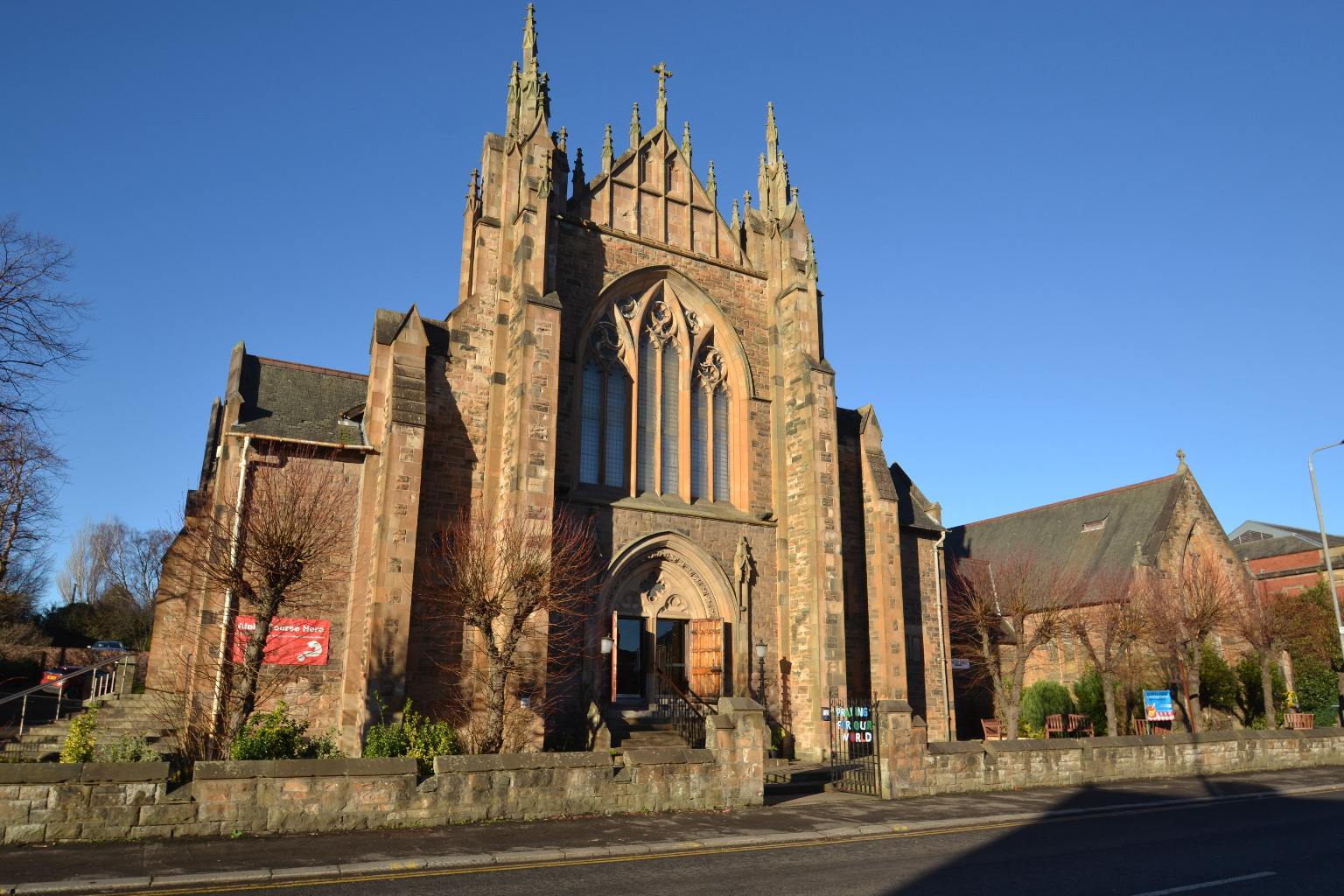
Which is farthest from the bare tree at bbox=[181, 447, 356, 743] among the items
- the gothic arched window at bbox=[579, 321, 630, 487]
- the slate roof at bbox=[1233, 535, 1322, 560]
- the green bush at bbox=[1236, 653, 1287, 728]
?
the slate roof at bbox=[1233, 535, 1322, 560]

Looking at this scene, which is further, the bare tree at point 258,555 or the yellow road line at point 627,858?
the bare tree at point 258,555

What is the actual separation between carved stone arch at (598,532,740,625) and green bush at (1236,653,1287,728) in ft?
74.0

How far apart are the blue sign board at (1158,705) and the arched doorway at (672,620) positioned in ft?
41.8

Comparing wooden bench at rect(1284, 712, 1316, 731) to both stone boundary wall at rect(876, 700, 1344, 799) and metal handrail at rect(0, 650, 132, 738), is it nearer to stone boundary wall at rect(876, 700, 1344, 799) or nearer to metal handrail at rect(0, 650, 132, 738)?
stone boundary wall at rect(876, 700, 1344, 799)

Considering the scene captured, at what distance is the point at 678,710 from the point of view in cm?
2009

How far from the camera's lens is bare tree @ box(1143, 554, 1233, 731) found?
28219mm

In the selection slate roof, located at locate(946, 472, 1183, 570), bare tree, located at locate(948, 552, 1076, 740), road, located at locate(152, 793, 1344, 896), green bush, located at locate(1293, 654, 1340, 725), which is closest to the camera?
road, located at locate(152, 793, 1344, 896)

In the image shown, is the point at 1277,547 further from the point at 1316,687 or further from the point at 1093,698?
the point at 1093,698

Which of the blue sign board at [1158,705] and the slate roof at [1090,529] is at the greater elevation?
the slate roof at [1090,529]

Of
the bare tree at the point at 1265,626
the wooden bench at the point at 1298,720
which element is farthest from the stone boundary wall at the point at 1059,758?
the wooden bench at the point at 1298,720

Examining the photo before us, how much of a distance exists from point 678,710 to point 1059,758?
8.01m

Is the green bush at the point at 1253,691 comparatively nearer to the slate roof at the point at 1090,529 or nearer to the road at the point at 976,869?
the slate roof at the point at 1090,529

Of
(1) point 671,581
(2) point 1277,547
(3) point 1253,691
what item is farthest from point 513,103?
(2) point 1277,547

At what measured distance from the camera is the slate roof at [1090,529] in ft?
115
